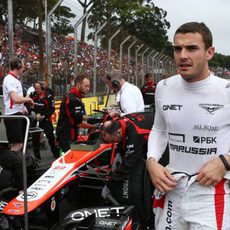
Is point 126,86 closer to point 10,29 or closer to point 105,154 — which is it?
point 105,154

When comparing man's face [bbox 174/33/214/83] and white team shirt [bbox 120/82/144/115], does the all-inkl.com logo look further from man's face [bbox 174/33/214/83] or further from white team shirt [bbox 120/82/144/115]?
white team shirt [bbox 120/82/144/115]

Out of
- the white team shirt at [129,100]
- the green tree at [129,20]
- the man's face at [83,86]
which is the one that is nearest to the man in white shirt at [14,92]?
the man's face at [83,86]

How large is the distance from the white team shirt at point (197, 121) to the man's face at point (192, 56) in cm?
7

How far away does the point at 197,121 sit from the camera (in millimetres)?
1814

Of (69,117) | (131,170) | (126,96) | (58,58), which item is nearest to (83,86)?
(69,117)

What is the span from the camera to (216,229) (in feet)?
5.84

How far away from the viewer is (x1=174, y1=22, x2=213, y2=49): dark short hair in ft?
5.83

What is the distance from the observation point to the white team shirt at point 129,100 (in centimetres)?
546

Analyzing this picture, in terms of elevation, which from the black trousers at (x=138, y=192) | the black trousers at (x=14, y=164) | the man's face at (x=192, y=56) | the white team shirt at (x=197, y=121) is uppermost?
the man's face at (x=192, y=56)

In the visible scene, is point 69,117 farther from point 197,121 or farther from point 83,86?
point 197,121

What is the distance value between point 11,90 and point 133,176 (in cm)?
268

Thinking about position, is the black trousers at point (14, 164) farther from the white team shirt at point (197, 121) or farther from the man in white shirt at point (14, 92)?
the white team shirt at point (197, 121)

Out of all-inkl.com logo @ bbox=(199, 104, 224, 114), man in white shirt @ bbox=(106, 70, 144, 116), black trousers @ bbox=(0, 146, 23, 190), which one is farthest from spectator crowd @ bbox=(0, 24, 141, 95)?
all-inkl.com logo @ bbox=(199, 104, 224, 114)

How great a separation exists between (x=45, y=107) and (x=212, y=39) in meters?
5.80
